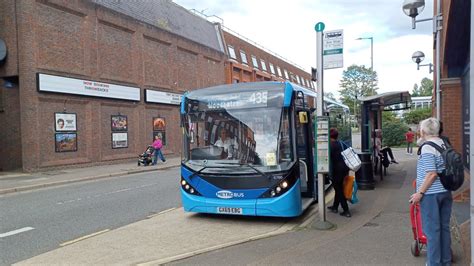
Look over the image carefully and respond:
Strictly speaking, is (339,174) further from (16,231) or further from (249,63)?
(249,63)

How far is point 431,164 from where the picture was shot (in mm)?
4180

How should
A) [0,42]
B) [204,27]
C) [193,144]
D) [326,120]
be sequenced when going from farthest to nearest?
[204,27] → [0,42] → [193,144] → [326,120]

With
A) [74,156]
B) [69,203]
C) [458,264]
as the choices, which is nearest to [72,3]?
[74,156]

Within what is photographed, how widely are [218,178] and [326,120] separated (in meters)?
2.25

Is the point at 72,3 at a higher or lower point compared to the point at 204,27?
lower

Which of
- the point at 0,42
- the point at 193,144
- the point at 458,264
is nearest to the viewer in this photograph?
the point at 458,264

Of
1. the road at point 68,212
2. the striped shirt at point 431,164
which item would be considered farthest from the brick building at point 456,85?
the road at point 68,212

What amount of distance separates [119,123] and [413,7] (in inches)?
747

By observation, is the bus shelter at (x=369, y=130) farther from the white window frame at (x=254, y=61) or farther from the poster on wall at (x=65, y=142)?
the white window frame at (x=254, y=61)

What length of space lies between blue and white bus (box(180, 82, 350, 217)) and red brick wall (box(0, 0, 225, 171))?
13610 mm

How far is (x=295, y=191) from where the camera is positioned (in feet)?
24.0

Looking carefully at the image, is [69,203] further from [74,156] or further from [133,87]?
[133,87]

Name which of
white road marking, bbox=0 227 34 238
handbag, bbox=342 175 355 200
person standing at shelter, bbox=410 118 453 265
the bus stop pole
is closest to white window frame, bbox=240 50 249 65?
handbag, bbox=342 175 355 200

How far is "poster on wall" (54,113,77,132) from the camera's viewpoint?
19969 mm
